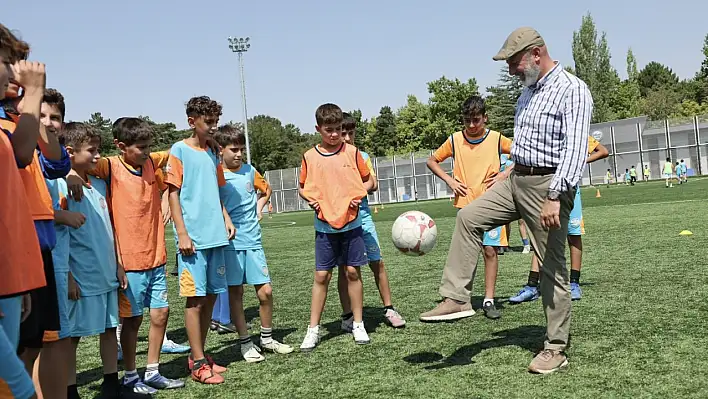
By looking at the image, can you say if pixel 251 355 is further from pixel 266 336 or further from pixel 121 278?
pixel 121 278

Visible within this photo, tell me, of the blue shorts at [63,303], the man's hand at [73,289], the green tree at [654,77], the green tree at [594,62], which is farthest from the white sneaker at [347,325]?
the green tree at [654,77]

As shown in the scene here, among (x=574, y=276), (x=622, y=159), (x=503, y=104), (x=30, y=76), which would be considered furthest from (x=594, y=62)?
(x=30, y=76)

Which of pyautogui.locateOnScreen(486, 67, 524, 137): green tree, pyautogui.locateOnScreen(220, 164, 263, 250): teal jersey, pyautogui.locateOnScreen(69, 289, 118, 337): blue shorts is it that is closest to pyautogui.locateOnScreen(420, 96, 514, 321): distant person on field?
pyautogui.locateOnScreen(220, 164, 263, 250): teal jersey

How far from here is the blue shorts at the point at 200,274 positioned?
Result: 5160 millimetres

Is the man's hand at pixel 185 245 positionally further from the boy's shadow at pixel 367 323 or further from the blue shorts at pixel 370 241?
the blue shorts at pixel 370 241

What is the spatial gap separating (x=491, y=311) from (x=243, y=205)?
256cm

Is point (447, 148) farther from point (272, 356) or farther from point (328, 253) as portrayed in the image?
point (272, 356)

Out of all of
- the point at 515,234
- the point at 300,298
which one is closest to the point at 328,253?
the point at 300,298

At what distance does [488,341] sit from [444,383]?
1184 millimetres

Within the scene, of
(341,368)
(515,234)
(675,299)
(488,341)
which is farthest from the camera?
(515,234)

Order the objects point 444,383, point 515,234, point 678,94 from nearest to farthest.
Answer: point 444,383
point 515,234
point 678,94

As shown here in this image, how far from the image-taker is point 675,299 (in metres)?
6.48

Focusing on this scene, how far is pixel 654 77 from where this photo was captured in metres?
98.1

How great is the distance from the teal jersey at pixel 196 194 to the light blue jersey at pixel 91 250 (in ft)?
2.27
